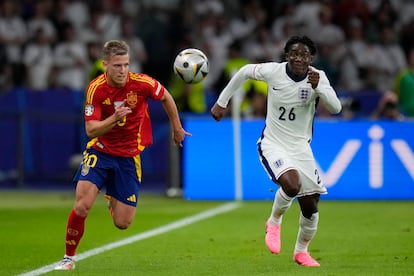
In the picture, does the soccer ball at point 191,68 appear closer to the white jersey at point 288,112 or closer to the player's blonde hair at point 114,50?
the white jersey at point 288,112

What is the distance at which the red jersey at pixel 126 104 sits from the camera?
33.3ft

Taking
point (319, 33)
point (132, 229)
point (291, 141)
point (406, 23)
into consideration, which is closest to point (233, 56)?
point (319, 33)

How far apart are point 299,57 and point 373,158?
7432 mm

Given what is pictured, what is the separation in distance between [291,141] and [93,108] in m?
1.96

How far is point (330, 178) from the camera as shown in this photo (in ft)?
58.3

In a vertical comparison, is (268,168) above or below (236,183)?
above

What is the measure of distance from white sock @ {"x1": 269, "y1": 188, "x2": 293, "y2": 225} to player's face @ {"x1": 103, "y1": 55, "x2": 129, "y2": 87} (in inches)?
74.2

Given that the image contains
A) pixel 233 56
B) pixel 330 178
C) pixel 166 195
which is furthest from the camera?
pixel 233 56

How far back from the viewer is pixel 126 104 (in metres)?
10.2

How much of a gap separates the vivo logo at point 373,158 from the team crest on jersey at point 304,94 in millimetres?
7038

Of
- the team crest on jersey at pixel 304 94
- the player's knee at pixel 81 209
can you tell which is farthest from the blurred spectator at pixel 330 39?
the player's knee at pixel 81 209

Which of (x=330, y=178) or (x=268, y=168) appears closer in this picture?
(x=268, y=168)

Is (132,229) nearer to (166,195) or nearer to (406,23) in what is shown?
(166,195)

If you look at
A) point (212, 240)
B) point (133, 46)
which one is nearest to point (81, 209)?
point (212, 240)
